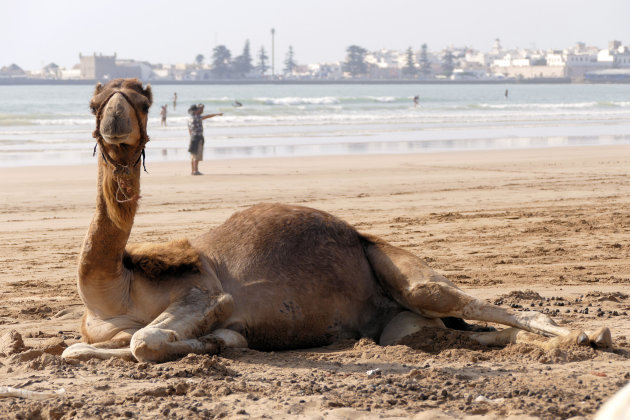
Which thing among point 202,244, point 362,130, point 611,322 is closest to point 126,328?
point 202,244

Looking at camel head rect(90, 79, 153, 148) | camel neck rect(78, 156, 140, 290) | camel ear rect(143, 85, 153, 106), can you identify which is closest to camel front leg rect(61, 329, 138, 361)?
camel neck rect(78, 156, 140, 290)

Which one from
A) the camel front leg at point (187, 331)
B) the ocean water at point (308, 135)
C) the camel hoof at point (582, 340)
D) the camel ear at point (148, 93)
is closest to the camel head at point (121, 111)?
the camel ear at point (148, 93)

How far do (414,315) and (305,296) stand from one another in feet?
2.90

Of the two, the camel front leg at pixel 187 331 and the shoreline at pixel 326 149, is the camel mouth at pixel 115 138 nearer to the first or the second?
the camel front leg at pixel 187 331

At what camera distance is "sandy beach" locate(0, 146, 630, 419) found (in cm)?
480

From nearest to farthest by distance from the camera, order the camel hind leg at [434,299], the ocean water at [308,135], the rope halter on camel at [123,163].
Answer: the rope halter on camel at [123,163]
the camel hind leg at [434,299]
the ocean water at [308,135]

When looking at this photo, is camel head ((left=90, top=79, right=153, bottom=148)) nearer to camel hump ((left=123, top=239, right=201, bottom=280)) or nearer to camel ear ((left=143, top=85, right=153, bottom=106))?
camel ear ((left=143, top=85, right=153, bottom=106))

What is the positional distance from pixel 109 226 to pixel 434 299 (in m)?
2.30

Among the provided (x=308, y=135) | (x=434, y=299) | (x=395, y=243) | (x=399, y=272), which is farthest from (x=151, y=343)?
(x=308, y=135)

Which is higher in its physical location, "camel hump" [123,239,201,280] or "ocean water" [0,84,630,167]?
"camel hump" [123,239,201,280]

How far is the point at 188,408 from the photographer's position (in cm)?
465

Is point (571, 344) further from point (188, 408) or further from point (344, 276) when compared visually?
point (188, 408)

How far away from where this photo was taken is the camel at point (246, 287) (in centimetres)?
532

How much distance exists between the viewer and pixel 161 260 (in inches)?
232
